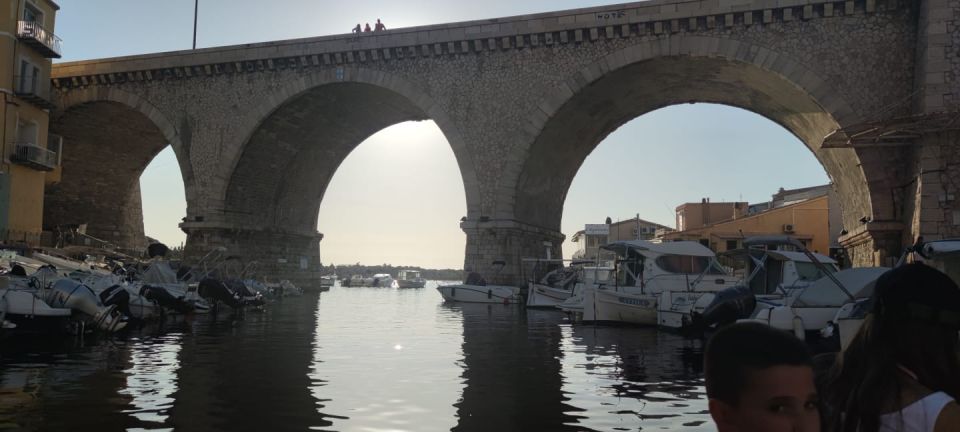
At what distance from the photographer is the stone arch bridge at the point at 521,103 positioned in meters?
21.8

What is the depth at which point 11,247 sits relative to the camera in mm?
23922

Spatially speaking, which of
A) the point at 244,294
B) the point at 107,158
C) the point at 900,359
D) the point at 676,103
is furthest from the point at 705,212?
the point at 900,359

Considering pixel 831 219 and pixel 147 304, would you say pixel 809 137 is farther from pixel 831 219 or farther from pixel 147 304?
pixel 147 304

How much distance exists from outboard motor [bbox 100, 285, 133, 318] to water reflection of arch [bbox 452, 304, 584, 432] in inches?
278

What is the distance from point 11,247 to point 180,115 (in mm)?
9207

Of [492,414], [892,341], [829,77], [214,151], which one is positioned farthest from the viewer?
[214,151]

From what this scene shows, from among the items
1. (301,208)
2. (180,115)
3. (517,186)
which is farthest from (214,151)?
(517,186)

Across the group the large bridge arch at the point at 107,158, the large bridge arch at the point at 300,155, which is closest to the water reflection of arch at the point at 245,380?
the large bridge arch at the point at 300,155

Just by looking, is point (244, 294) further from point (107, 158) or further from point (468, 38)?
point (107, 158)

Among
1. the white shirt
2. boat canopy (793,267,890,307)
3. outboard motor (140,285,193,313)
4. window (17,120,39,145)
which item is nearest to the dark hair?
the white shirt

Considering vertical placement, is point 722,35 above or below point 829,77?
above

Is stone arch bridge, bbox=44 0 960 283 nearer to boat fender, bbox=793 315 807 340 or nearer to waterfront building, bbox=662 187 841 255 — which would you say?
boat fender, bbox=793 315 807 340

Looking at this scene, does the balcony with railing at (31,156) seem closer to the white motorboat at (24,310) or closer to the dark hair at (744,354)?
the white motorboat at (24,310)

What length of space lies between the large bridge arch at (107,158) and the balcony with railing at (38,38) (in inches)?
99.0
